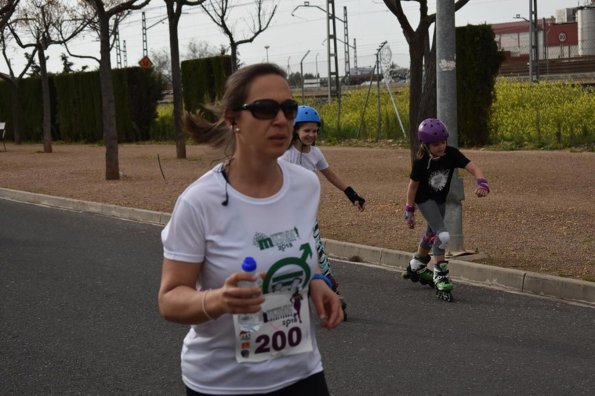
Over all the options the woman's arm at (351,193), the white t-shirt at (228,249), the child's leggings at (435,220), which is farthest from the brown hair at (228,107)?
the child's leggings at (435,220)

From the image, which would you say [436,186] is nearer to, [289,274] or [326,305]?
[326,305]

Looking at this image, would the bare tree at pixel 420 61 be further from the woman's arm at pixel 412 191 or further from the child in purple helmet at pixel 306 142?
the child in purple helmet at pixel 306 142

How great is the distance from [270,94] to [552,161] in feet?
58.7

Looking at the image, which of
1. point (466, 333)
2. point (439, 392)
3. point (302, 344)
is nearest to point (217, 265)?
point (302, 344)

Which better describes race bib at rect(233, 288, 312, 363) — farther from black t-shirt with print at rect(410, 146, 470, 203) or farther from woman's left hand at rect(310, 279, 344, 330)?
black t-shirt with print at rect(410, 146, 470, 203)

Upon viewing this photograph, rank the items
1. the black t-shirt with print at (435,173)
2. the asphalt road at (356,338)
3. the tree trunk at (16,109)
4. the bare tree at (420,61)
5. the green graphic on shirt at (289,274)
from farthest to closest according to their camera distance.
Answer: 1. the tree trunk at (16,109)
2. the bare tree at (420,61)
3. the black t-shirt with print at (435,173)
4. the asphalt road at (356,338)
5. the green graphic on shirt at (289,274)

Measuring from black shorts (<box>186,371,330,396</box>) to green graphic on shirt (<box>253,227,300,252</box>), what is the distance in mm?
454

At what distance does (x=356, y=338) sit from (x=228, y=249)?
4.29 m

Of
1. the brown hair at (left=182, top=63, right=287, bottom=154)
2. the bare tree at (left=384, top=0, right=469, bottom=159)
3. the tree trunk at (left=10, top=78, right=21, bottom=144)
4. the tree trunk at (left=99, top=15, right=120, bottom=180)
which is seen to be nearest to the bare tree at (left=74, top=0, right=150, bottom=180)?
the tree trunk at (left=99, top=15, right=120, bottom=180)

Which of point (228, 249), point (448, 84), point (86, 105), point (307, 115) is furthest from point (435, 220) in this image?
point (86, 105)

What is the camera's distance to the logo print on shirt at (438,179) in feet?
27.2

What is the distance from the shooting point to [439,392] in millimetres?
5734

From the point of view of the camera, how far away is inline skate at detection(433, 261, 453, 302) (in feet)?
27.0

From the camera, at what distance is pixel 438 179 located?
8.30 metres
